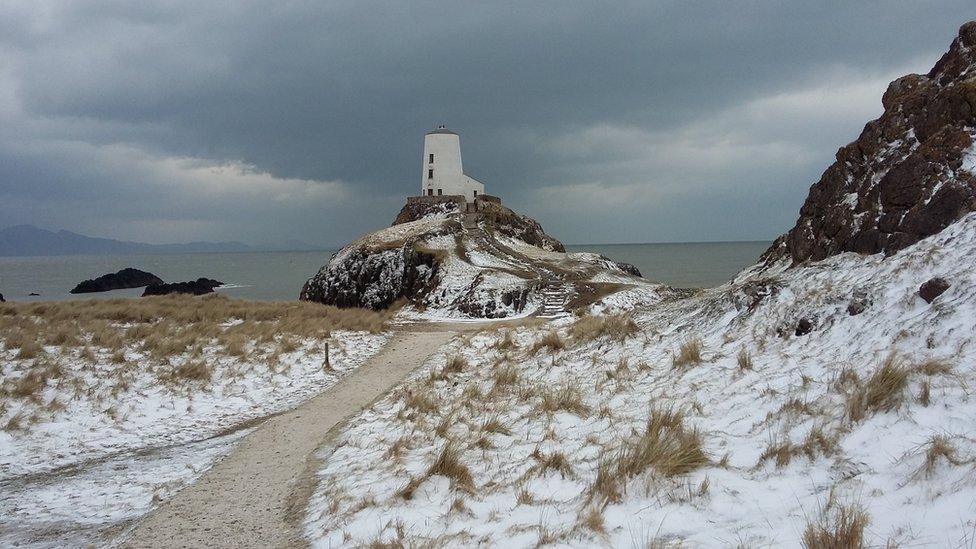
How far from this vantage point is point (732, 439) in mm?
5555

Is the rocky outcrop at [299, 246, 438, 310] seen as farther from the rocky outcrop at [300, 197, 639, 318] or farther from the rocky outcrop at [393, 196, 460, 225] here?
the rocky outcrop at [393, 196, 460, 225]

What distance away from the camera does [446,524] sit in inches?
207

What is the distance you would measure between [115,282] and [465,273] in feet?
227

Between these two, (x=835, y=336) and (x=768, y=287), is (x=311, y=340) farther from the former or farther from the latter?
(x=835, y=336)

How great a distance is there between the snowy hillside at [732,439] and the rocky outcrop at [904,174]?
540mm

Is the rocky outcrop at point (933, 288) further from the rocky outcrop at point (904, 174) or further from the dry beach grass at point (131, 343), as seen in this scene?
the dry beach grass at point (131, 343)

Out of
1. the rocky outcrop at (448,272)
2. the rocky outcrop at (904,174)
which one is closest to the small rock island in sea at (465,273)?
the rocky outcrop at (448,272)

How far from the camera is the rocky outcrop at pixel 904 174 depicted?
27.3 feet

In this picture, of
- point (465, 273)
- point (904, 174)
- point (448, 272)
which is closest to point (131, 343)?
point (904, 174)

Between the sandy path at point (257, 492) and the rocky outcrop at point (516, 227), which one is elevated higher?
the rocky outcrop at point (516, 227)

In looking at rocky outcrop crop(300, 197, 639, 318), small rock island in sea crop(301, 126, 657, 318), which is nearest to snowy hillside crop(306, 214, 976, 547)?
small rock island in sea crop(301, 126, 657, 318)

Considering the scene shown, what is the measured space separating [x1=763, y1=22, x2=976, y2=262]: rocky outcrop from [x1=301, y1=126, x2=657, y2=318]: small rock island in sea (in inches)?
653

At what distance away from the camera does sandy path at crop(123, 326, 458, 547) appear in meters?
6.07

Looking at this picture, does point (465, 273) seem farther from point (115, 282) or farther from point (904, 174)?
point (115, 282)
